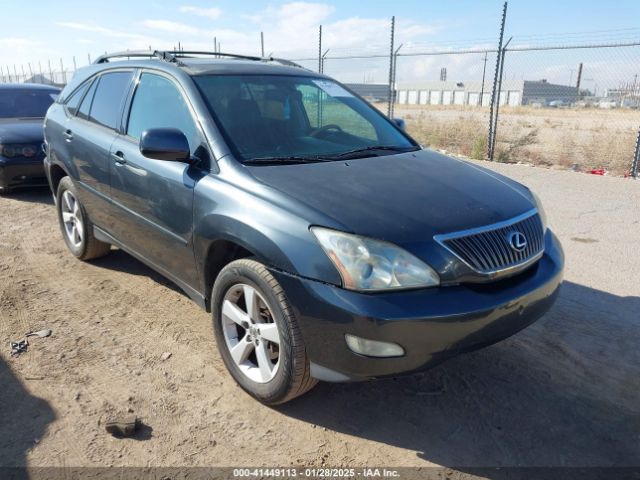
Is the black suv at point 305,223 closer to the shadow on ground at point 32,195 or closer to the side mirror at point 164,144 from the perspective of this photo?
the side mirror at point 164,144

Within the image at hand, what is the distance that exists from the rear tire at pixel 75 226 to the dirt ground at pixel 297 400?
0.49 meters

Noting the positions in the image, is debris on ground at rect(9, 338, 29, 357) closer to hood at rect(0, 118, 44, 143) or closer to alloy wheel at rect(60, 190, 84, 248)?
alloy wheel at rect(60, 190, 84, 248)

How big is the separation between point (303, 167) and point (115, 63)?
2449mm

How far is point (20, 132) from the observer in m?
7.31

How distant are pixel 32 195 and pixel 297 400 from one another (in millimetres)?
6605

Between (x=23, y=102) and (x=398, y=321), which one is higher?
(x=23, y=102)

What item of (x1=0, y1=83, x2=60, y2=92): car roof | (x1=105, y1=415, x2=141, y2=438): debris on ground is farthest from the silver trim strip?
(x1=0, y1=83, x2=60, y2=92): car roof

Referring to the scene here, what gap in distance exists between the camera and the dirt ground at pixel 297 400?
8.24ft

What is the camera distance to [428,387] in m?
3.03

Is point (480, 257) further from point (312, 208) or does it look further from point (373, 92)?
point (373, 92)

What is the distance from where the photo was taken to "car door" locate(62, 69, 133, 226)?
4.04m

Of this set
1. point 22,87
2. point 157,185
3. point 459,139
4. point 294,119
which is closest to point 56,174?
point 157,185

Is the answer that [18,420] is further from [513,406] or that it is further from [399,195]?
[513,406]

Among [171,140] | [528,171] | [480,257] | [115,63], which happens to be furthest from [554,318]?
[528,171]
